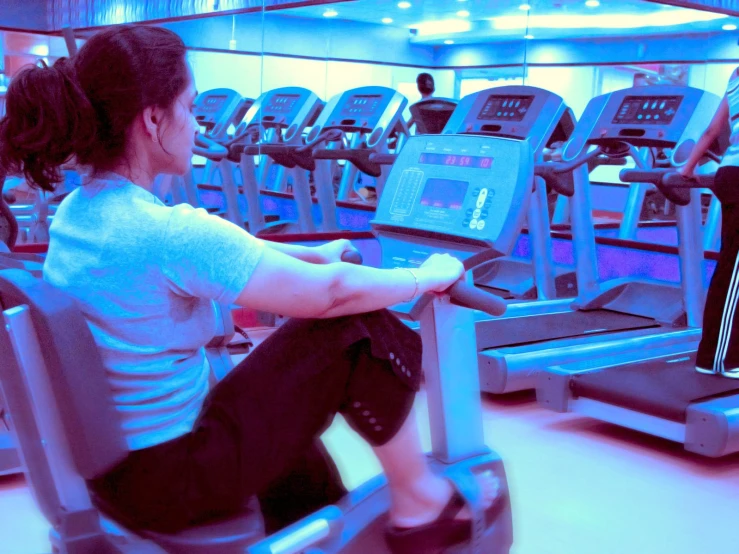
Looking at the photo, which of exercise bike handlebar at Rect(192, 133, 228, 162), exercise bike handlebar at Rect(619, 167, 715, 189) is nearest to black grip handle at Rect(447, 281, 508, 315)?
exercise bike handlebar at Rect(619, 167, 715, 189)

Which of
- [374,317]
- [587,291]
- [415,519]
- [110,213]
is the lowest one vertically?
[587,291]

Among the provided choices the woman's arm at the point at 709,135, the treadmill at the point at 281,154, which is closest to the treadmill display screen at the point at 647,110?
the woman's arm at the point at 709,135

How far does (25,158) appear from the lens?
1.25m

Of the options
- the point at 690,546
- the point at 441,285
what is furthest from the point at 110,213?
the point at 690,546

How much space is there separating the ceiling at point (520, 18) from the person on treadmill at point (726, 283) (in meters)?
2.91

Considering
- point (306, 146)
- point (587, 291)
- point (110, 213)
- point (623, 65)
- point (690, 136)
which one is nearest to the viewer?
point (110, 213)

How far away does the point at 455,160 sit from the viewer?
2.25 m

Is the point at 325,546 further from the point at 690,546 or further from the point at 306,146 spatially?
the point at 306,146

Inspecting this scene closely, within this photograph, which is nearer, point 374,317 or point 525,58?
point 374,317

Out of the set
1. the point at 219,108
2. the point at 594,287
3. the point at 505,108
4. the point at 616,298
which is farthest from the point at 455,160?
the point at 219,108

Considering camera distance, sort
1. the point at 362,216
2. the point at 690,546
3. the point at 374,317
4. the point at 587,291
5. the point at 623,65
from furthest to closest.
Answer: the point at 623,65 → the point at 362,216 → the point at 587,291 → the point at 690,546 → the point at 374,317

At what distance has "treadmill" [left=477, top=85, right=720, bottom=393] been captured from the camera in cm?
345

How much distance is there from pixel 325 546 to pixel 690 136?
2.92 m

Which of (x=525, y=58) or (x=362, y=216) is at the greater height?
(x=525, y=58)
